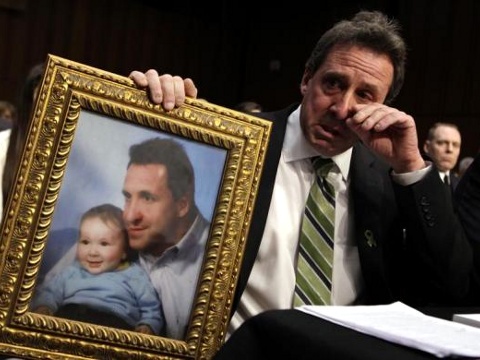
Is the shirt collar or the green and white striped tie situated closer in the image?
the green and white striped tie

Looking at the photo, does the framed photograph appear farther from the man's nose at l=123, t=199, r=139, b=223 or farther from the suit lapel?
the suit lapel

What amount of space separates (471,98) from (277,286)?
23.1 ft

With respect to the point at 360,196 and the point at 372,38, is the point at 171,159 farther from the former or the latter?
the point at 372,38

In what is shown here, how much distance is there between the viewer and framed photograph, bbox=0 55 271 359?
108cm

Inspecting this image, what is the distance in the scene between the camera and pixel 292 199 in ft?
5.12

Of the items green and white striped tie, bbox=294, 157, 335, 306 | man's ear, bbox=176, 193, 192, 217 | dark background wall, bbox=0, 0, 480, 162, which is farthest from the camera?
dark background wall, bbox=0, 0, 480, 162

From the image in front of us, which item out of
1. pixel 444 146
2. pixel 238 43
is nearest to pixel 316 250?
pixel 444 146

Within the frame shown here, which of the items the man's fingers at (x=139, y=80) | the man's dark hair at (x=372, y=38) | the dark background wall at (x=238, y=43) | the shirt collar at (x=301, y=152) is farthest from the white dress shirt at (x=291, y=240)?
the dark background wall at (x=238, y=43)

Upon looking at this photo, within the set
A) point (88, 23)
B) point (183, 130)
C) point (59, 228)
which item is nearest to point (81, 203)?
point (59, 228)

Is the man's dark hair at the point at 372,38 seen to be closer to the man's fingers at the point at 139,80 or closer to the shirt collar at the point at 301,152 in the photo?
the shirt collar at the point at 301,152

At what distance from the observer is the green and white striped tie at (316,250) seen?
1.46 meters

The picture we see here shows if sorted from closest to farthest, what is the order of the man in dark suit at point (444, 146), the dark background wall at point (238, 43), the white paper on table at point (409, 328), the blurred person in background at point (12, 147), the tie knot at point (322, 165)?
the white paper on table at point (409, 328)
the blurred person in background at point (12, 147)
the tie knot at point (322, 165)
the man in dark suit at point (444, 146)
the dark background wall at point (238, 43)

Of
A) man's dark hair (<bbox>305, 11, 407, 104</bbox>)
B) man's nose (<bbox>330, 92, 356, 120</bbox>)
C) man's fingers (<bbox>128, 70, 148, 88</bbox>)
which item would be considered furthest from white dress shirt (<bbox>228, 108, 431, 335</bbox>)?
man's fingers (<bbox>128, 70, 148, 88</bbox>)

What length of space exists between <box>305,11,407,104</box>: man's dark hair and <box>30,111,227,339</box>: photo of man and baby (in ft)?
1.92
